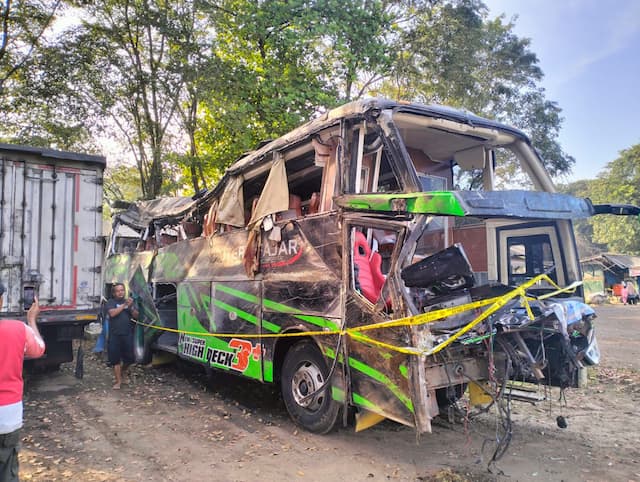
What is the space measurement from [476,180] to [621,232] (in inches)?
1870

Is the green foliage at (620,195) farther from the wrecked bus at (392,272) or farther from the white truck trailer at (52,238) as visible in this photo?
the white truck trailer at (52,238)

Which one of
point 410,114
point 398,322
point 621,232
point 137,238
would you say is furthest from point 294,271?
point 621,232

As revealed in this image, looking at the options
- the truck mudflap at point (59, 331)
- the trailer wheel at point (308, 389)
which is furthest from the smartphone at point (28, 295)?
the trailer wheel at point (308, 389)

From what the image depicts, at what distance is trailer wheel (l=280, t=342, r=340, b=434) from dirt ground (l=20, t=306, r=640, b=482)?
21cm

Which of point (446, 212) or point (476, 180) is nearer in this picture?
point (446, 212)

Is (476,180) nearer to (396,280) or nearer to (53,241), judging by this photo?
(396,280)

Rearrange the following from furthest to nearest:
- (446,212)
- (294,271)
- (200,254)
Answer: (200,254)
(294,271)
(446,212)

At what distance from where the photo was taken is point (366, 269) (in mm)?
5043

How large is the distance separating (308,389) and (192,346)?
10.4 ft

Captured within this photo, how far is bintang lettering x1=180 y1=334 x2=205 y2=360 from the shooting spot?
761 cm

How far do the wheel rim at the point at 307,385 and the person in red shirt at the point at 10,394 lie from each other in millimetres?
2758

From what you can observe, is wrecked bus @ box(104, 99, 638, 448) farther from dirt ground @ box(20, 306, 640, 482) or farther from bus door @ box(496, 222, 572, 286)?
dirt ground @ box(20, 306, 640, 482)

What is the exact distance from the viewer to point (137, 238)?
12.4 metres

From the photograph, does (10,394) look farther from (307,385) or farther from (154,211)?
(154,211)
